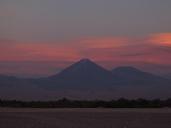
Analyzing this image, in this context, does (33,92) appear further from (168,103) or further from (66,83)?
(168,103)

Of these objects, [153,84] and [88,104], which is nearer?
[88,104]

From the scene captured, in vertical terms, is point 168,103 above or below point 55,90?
below

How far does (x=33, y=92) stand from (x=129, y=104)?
94217mm

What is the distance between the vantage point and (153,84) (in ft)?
595
